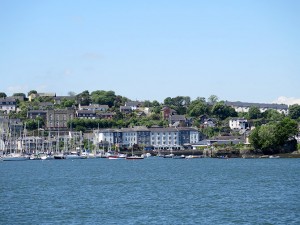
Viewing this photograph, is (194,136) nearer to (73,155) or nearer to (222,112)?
(222,112)

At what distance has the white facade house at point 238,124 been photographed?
167m

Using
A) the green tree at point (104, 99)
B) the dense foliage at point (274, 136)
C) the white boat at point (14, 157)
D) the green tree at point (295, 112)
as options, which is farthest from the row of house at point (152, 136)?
the dense foliage at point (274, 136)

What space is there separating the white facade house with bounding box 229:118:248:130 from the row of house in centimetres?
1536

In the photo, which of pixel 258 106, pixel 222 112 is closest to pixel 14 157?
pixel 222 112

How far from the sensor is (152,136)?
155m

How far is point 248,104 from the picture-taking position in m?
199

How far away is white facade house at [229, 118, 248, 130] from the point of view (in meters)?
167

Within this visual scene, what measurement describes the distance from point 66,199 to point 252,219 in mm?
13351

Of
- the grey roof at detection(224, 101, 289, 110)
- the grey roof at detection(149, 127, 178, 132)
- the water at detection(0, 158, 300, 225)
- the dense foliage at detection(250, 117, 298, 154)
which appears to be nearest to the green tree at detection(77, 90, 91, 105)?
the grey roof at detection(224, 101, 289, 110)

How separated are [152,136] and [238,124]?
918 inches

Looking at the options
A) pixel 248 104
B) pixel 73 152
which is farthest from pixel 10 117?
pixel 248 104

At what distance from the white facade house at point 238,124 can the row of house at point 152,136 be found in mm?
15360

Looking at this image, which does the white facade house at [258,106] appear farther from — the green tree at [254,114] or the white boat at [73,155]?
the white boat at [73,155]

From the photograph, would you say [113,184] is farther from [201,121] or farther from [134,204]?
[201,121]
